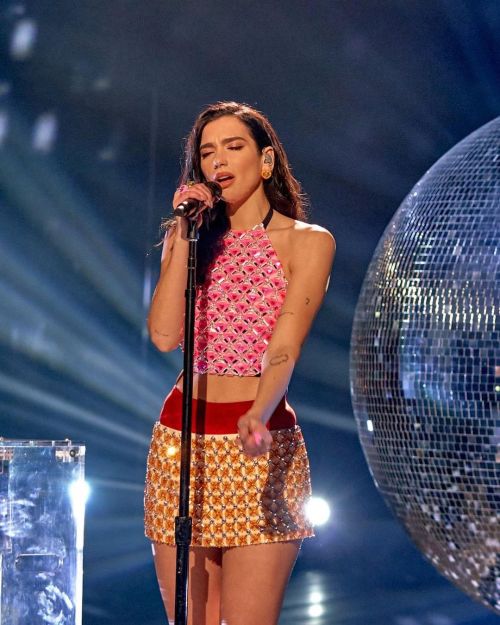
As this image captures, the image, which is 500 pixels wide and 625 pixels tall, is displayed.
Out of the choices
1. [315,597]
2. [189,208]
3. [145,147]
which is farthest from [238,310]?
[145,147]

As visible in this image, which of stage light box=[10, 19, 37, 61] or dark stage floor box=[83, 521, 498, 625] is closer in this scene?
dark stage floor box=[83, 521, 498, 625]

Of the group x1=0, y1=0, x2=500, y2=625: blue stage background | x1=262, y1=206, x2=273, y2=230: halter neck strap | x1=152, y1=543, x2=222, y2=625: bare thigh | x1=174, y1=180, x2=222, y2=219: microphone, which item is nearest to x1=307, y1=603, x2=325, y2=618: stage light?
x1=0, y1=0, x2=500, y2=625: blue stage background

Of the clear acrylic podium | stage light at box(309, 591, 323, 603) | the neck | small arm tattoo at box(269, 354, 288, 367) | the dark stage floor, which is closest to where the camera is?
small arm tattoo at box(269, 354, 288, 367)

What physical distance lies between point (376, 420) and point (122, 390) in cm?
264

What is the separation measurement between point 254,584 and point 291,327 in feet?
1.54

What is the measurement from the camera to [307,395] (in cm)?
457

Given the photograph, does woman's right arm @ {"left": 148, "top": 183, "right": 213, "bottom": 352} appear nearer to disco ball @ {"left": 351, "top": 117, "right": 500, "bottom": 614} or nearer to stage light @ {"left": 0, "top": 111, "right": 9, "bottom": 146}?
disco ball @ {"left": 351, "top": 117, "right": 500, "bottom": 614}

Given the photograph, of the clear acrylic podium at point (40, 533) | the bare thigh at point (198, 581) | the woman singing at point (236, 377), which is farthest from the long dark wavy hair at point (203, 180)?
the clear acrylic podium at point (40, 533)

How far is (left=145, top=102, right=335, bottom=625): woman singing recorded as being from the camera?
194cm

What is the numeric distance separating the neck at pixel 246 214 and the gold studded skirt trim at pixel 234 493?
42cm

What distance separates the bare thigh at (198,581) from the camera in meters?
2.01

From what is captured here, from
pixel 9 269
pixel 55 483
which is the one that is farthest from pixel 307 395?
pixel 55 483

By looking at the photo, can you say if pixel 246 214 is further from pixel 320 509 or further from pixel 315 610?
pixel 320 509

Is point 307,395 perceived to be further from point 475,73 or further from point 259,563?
point 259,563
